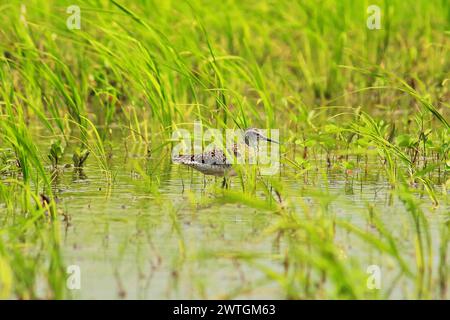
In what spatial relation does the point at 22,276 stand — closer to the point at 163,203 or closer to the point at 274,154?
the point at 163,203

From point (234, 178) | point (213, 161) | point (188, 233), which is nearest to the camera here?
point (188, 233)

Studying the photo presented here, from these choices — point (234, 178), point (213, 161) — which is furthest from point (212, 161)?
point (234, 178)

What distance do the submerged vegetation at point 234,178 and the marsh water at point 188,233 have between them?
2 centimetres

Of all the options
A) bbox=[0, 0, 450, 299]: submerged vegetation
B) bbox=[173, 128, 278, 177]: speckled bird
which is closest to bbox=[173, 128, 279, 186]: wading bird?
bbox=[173, 128, 278, 177]: speckled bird

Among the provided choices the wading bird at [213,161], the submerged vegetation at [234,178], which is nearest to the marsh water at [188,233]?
the submerged vegetation at [234,178]

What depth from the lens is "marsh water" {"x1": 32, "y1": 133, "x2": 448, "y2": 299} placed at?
591 centimetres

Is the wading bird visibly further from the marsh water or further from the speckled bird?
the marsh water

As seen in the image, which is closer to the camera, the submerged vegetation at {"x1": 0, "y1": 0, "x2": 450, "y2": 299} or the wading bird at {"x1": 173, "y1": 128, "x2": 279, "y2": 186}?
the submerged vegetation at {"x1": 0, "y1": 0, "x2": 450, "y2": 299}

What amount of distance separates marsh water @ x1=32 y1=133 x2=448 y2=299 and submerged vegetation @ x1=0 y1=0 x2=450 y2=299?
0.02 meters

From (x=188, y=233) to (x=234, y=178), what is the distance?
242cm

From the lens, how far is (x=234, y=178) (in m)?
9.38

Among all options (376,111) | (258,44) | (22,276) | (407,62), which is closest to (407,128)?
(376,111)

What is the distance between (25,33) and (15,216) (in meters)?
3.49

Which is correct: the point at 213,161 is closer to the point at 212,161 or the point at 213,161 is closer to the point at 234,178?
the point at 212,161
